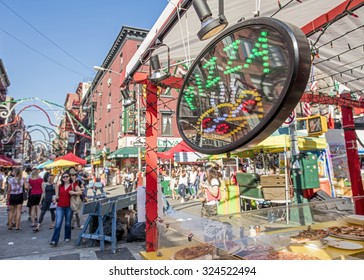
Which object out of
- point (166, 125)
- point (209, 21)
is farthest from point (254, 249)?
point (166, 125)

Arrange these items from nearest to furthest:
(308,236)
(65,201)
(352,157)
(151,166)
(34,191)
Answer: (308,236), (151,166), (352,157), (65,201), (34,191)

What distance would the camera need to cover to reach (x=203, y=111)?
1947 mm

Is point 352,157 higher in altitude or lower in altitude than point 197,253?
higher

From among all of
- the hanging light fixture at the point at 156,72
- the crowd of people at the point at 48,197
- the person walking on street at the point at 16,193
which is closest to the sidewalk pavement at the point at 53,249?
the crowd of people at the point at 48,197

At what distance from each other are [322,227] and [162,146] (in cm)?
2130

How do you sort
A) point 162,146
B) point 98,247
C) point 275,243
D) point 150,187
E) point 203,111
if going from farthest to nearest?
point 162,146
point 98,247
point 150,187
point 275,243
point 203,111

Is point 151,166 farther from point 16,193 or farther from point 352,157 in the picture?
point 16,193

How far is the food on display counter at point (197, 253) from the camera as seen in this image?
9.12 ft

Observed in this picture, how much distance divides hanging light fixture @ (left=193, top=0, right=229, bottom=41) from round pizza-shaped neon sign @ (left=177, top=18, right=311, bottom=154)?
Result: 47cm

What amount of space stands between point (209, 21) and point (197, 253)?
7.69ft

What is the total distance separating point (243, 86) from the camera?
1.61 meters
